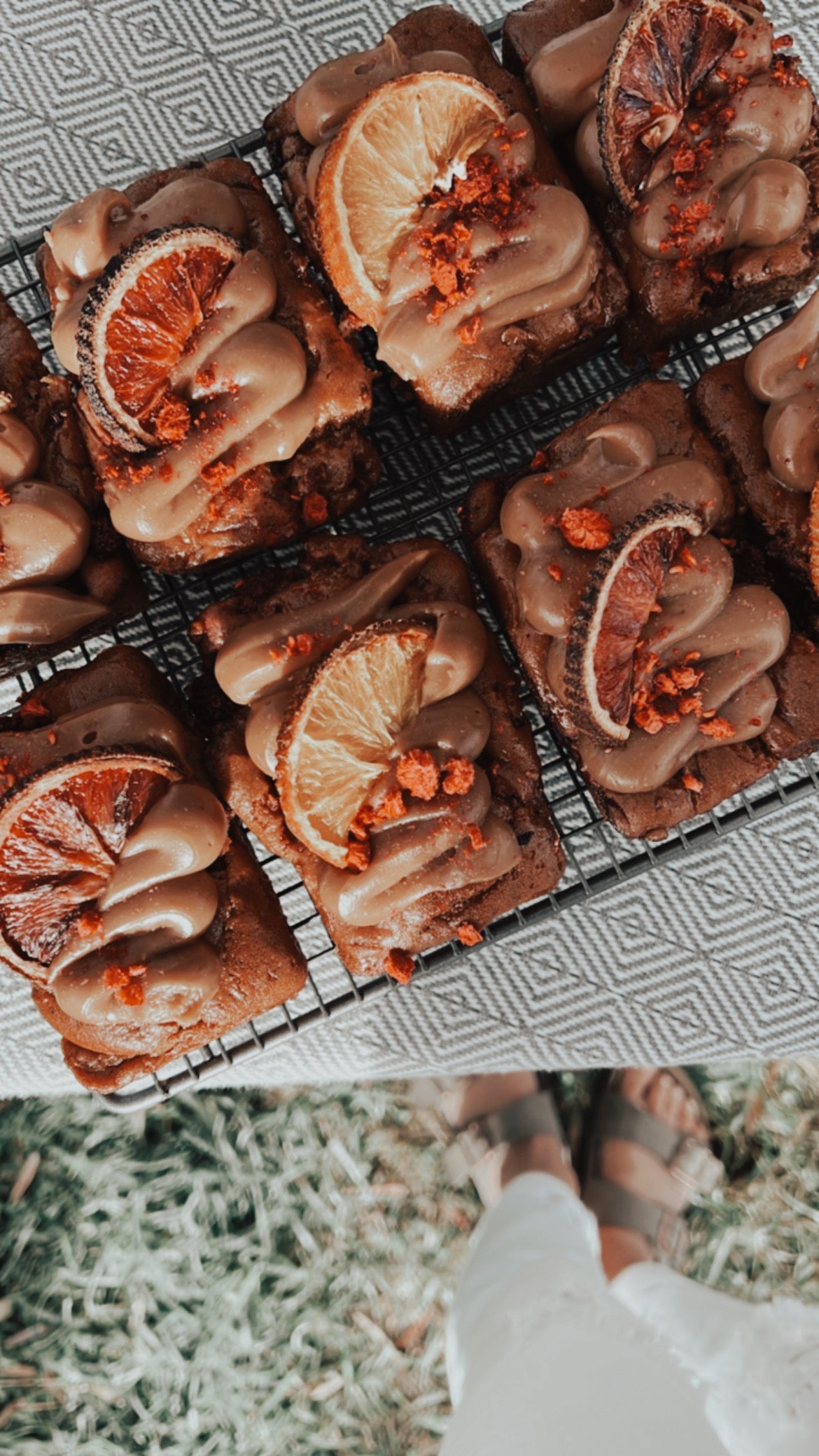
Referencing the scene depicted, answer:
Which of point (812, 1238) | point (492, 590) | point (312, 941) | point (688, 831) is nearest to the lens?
point (492, 590)

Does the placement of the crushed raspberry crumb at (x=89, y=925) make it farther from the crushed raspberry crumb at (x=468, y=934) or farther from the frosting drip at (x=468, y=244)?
the frosting drip at (x=468, y=244)

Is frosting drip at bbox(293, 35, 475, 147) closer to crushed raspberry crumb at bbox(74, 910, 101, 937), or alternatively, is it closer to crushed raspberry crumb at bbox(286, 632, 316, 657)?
crushed raspberry crumb at bbox(286, 632, 316, 657)

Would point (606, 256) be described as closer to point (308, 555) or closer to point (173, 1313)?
point (308, 555)

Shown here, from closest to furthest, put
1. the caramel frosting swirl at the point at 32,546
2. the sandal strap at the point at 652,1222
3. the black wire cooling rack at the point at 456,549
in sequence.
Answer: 1. the caramel frosting swirl at the point at 32,546
2. the black wire cooling rack at the point at 456,549
3. the sandal strap at the point at 652,1222

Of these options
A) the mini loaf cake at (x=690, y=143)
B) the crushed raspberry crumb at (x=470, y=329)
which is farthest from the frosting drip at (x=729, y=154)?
the crushed raspberry crumb at (x=470, y=329)

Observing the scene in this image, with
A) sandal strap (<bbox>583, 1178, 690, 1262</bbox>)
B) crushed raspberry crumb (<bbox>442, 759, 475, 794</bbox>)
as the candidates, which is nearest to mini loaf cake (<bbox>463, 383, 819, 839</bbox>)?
crushed raspberry crumb (<bbox>442, 759, 475, 794</bbox>)

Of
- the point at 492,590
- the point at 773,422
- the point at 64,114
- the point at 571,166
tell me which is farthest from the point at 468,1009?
the point at 64,114
